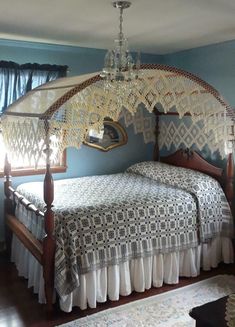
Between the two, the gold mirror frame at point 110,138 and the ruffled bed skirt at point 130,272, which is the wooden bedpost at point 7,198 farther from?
the gold mirror frame at point 110,138

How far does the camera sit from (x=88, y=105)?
3.15 meters

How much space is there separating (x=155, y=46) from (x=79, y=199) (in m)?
2.08

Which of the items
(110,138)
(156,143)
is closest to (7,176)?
(110,138)

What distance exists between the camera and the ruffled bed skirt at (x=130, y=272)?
302 centimetres

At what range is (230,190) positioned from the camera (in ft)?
12.6

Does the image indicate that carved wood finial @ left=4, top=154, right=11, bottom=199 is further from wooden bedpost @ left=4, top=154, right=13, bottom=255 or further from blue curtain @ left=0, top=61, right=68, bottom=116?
blue curtain @ left=0, top=61, right=68, bottom=116

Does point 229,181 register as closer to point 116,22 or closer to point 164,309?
point 164,309

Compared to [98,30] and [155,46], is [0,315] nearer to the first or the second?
[98,30]

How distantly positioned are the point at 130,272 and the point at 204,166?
5.17ft

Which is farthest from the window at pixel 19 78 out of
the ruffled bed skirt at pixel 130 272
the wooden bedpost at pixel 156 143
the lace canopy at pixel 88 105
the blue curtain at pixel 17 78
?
the wooden bedpost at pixel 156 143

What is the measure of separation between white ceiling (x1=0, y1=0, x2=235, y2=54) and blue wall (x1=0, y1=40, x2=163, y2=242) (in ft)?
0.63

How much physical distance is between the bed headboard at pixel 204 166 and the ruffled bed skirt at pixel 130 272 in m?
0.56

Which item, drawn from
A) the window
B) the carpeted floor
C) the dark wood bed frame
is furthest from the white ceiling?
the carpeted floor

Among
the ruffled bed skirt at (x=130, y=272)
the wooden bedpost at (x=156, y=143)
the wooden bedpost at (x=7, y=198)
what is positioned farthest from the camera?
the wooden bedpost at (x=156, y=143)
